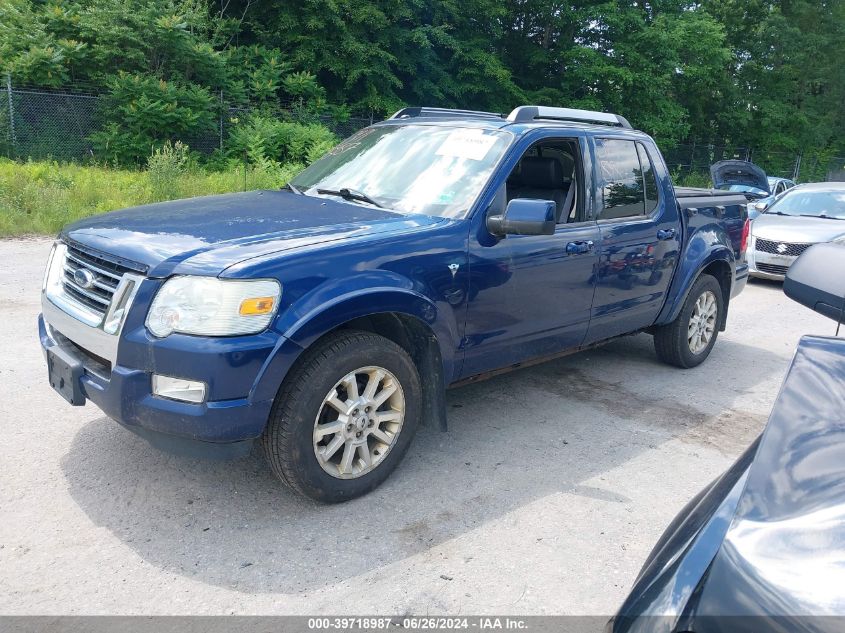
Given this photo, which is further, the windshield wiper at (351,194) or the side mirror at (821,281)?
the windshield wiper at (351,194)

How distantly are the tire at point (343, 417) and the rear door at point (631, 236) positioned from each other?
184cm

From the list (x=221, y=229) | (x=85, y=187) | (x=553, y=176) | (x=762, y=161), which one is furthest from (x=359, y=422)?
(x=762, y=161)

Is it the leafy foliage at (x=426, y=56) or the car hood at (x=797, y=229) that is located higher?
the leafy foliage at (x=426, y=56)

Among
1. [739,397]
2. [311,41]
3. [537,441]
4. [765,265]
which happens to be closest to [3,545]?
[537,441]

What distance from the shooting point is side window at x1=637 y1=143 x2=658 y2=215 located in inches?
213

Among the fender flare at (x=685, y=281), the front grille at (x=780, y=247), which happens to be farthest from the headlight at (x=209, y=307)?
the front grille at (x=780, y=247)

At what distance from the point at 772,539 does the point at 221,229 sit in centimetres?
284

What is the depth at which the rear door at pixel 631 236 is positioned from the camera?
4941 millimetres

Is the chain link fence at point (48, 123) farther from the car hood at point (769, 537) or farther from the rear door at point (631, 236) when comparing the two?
the car hood at point (769, 537)

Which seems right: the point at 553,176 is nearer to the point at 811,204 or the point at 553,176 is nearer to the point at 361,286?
the point at 361,286

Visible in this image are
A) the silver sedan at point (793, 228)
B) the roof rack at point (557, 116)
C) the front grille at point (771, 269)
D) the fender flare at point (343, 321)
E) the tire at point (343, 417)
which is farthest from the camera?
the front grille at point (771, 269)

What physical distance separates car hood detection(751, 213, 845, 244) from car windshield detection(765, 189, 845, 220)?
28 centimetres

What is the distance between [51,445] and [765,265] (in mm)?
9948

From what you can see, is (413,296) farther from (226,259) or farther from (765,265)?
(765,265)
